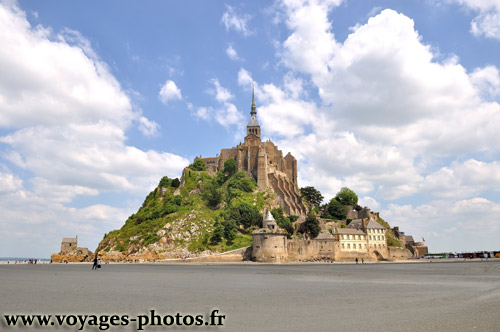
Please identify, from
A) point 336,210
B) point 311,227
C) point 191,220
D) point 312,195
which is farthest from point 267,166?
point 191,220

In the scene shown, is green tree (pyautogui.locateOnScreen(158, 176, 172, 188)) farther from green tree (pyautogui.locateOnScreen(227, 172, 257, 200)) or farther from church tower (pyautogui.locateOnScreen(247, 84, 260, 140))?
church tower (pyautogui.locateOnScreen(247, 84, 260, 140))

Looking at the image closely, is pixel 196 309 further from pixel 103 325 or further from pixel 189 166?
pixel 189 166

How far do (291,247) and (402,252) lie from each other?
2905 cm

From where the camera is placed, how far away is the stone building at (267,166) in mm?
93438

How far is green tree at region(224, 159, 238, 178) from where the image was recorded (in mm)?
99750

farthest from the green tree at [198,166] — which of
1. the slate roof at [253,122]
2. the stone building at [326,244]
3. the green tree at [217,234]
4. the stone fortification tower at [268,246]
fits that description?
the stone fortification tower at [268,246]

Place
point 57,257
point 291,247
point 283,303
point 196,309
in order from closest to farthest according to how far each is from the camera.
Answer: point 196,309, point 283,303, point 291,247, point 57,257

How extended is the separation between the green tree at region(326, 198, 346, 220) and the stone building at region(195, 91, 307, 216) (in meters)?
6.36

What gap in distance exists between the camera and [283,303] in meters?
16.9

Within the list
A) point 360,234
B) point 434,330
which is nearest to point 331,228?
point 360,234

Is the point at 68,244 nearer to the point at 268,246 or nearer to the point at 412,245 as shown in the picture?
the point at 268,246

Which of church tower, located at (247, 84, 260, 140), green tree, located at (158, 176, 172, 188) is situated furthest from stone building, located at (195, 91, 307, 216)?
green tree, located at (158, 176, 172, 188)

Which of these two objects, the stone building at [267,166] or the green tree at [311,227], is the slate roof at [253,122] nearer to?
the stone building at [267,166]

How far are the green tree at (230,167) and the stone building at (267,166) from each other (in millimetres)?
1006
